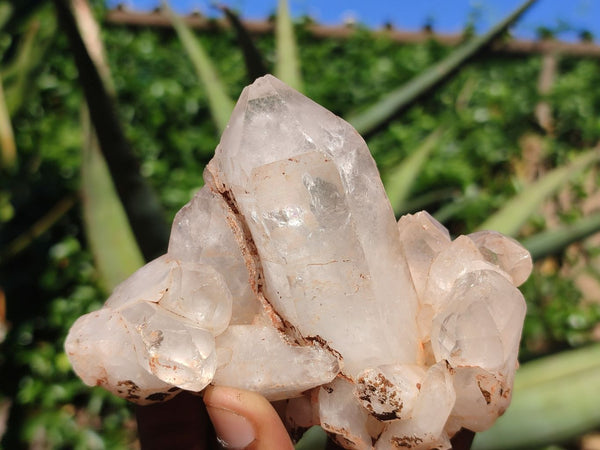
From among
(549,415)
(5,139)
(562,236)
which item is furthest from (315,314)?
(5,139)

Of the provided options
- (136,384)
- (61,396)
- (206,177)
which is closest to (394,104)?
(206,177)

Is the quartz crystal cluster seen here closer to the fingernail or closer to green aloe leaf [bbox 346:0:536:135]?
the fingernail

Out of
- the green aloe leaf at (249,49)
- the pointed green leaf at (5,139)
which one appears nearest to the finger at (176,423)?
the green aloe leaf at (249,49)

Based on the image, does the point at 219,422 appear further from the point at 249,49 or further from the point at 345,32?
the point at 345,32

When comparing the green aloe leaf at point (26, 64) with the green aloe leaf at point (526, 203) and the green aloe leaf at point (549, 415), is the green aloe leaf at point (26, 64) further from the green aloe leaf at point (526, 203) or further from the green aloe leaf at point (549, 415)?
the green aloe leaf at point (549, 415)

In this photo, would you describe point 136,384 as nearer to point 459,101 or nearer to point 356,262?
point 356,262
